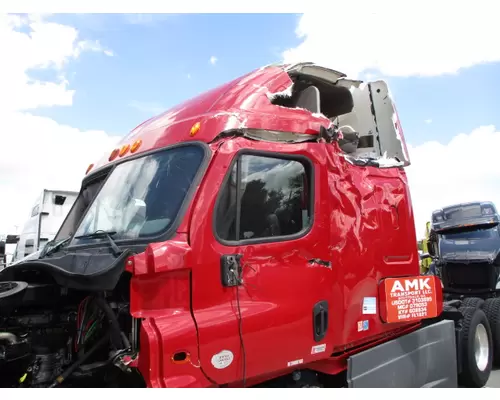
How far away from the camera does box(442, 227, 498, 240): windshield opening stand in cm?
803

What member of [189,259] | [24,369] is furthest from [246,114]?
[24,369]

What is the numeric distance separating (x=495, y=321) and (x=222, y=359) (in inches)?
200

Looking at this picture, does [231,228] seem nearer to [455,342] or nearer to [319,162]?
[319,162]

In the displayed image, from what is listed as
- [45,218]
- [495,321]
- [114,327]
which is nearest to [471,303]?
[495,321]

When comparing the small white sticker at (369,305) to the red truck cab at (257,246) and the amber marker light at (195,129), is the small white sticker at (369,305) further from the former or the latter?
the amber marker light at (195,129)

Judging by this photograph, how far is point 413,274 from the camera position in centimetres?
440

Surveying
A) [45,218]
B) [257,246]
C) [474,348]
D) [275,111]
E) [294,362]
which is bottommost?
[474,348]

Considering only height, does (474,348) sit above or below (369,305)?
below

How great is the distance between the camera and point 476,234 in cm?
819

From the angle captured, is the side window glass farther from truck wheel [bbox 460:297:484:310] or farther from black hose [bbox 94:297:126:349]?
truck wheel [bbox 460:297:484:310]

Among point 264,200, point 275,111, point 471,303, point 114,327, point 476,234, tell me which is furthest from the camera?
point 476,234

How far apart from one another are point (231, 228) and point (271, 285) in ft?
1.58

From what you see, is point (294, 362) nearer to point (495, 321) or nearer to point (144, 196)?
point (144, 196)

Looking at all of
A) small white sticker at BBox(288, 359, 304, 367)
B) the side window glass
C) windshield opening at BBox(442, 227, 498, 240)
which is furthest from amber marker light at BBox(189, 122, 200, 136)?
windshield opening at BBox(442, 227, 498, 240)
